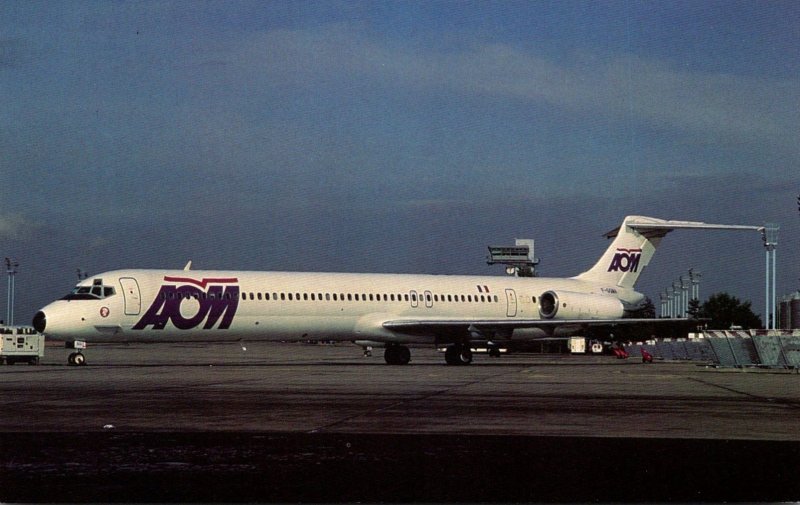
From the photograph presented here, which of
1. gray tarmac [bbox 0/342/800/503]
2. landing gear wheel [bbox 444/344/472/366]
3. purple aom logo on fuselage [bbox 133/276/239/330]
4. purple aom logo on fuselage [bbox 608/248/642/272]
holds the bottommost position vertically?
landing gear wheel [bbox 444/344/472/366]

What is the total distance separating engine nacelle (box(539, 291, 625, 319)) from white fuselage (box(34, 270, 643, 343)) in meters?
0.06

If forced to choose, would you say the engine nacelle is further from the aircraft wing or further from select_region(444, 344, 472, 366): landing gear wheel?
select_region(444, 344, 472, 366): landing gear wheel

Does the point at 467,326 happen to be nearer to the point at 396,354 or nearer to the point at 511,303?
the point at 396,354

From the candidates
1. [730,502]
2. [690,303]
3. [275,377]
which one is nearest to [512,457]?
[730,502]

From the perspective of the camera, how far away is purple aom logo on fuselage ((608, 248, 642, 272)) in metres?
48.3

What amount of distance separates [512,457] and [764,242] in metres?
56.5

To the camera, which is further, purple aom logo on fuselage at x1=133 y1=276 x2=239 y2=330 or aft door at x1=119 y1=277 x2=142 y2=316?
purple aom logo on fuselage at x1=133 y1=276 x2=239 y2=330

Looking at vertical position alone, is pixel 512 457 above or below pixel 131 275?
below

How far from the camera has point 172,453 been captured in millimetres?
9914

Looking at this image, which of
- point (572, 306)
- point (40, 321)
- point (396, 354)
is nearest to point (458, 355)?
point (396, 354)

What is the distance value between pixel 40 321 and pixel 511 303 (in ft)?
63.1

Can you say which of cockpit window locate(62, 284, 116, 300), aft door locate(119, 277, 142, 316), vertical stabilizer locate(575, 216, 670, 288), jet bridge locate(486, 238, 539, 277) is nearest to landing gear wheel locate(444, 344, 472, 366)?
vertical stabilizer locate(575, 216, 670, 288)

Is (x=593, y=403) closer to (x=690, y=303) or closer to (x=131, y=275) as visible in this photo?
(x=131, y=275)

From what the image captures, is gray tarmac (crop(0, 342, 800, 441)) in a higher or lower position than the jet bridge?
lower
